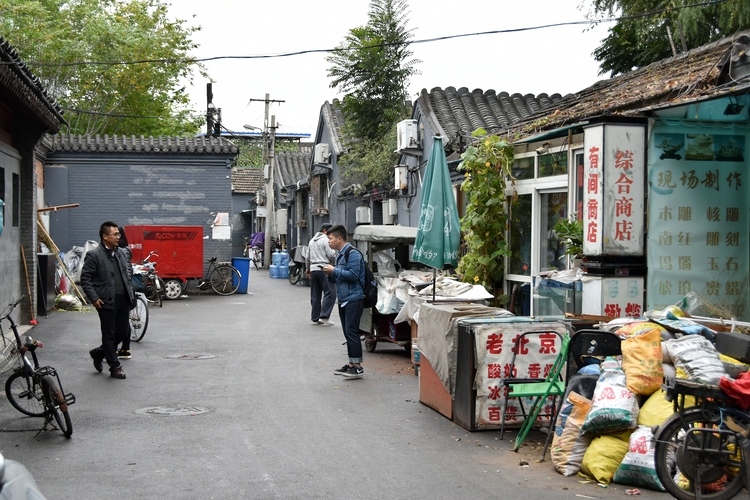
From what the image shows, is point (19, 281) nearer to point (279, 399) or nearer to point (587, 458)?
point (279, 399)

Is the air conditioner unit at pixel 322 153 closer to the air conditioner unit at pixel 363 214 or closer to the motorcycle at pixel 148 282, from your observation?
the air conditioner unit at pixel 363 214

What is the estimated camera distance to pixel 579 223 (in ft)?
33.9

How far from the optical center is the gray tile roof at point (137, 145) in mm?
26375

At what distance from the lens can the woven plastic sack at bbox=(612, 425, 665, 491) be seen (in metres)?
6.02

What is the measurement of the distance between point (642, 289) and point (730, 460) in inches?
147

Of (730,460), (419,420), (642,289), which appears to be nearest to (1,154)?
(419,420)

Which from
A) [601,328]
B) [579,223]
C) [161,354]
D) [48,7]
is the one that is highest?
[48,7]

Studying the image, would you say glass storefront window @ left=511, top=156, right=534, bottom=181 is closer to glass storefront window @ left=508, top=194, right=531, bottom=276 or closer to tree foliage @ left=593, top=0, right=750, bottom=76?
glass storefront window @ left=508, top=194, right=531, bottom=276

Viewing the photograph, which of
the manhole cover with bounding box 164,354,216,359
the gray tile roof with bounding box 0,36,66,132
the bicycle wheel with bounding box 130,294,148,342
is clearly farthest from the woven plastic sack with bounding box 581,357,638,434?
the bicycle wheel with bounding box 130,294,148,342

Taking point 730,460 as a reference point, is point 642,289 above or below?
above

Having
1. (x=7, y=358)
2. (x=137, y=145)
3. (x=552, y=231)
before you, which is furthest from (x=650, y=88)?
(x=137, y=145)

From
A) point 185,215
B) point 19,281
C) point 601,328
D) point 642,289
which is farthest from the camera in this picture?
point 185,215

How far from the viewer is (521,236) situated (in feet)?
41.3

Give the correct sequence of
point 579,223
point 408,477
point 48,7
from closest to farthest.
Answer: point 408,477 < point 579,223 < point 48,7
